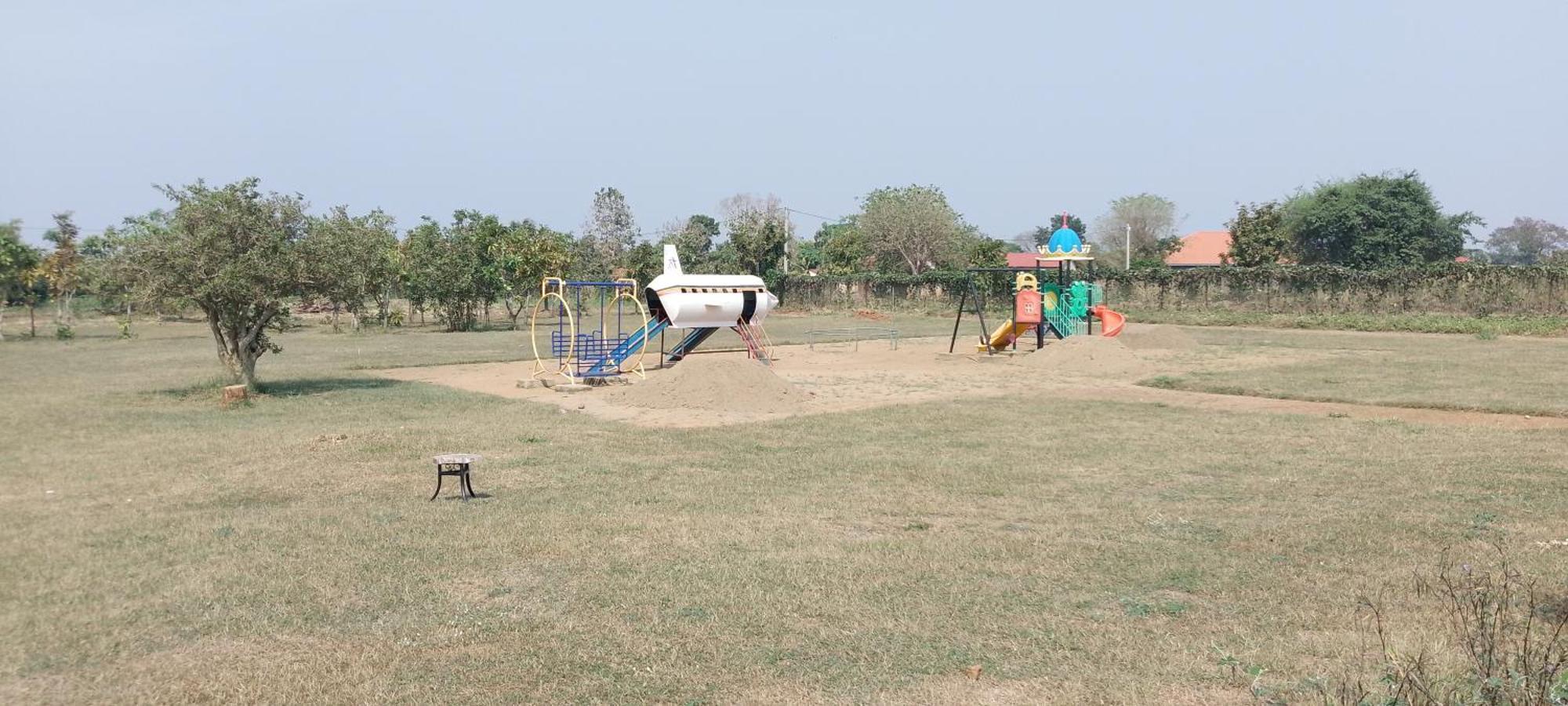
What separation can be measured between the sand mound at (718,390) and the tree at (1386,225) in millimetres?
49005

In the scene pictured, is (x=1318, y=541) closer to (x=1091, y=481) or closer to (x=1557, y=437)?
(x=1091, y=481)

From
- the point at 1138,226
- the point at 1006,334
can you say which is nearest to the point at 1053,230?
the point at 1138,226

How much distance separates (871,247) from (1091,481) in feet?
204

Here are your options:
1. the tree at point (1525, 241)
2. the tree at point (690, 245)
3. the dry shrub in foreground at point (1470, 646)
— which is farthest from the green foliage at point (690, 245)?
the tree at point (1525, 241)

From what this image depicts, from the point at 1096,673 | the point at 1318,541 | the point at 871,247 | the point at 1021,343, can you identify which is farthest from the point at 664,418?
the point at 871,247

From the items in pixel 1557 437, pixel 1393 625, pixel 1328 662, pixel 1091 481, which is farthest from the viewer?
pixel 1557 437

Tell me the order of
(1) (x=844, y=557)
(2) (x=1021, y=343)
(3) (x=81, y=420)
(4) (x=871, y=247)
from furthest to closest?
(4) (x=871, y=247) < (2) (x=1021, y=343) < (3) (x=81, y=420) < (1) (x=844, y=557)

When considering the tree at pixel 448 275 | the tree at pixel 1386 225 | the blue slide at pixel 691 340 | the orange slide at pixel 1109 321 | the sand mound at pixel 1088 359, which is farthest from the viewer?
the tree at pixel 1386 225

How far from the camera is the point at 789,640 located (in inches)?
237

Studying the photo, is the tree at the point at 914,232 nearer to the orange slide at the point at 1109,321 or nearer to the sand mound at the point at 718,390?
the orange slide at the point at 1109,321

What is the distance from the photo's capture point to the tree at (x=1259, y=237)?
60.2 m

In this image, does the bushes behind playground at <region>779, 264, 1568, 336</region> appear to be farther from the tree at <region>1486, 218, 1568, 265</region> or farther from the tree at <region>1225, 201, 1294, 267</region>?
the tree at <region>1486, 218, 1568, 265</region>

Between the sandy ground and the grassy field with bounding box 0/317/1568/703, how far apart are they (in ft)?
6.73

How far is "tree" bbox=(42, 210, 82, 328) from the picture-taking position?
4338cm
